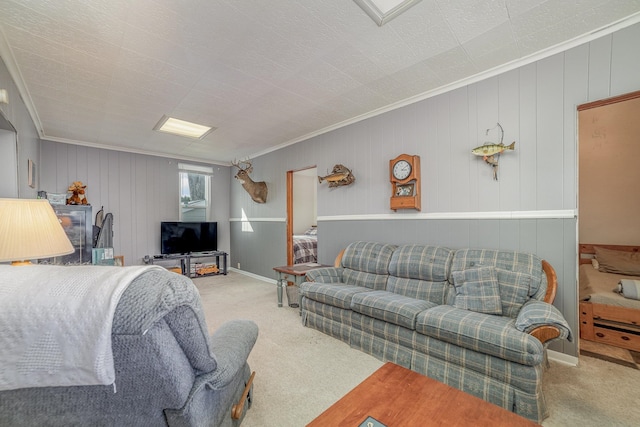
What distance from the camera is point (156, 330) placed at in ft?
2.49

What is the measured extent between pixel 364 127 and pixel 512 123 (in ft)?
5.79

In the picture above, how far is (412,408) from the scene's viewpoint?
1.25 metres

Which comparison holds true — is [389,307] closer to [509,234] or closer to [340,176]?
[509,234]

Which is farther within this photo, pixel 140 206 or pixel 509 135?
pixel 140 206

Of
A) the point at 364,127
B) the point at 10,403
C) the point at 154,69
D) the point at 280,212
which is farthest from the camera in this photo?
the point at 280,212

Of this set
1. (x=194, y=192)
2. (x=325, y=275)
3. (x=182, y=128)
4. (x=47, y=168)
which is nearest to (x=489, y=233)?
(x=325, y=275)

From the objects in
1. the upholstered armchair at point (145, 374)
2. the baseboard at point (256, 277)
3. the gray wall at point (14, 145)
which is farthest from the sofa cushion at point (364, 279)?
the gray wall at point (14, 145)

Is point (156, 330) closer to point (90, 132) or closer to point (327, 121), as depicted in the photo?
point (327, 121)

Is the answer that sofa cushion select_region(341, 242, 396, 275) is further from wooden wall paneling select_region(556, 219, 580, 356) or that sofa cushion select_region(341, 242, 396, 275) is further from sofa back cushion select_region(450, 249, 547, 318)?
wooden wall paneling select_region(556, 219, 580, 356)

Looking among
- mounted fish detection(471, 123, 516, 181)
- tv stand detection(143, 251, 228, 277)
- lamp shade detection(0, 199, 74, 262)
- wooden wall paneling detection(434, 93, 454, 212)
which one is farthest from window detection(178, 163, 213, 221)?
mounted fish detection(471, 123, 516, 181)

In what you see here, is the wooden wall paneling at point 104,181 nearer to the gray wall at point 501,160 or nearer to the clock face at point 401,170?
the gray wall at point 501,160

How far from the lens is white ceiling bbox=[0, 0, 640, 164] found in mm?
1911

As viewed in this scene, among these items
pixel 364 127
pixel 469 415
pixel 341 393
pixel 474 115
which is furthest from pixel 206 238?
pixel 469 415

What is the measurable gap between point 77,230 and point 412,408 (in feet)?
15.3
